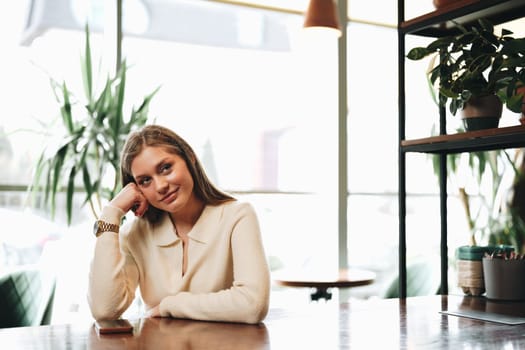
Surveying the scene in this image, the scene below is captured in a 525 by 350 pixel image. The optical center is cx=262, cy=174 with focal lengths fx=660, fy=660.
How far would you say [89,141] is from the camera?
3.72 m

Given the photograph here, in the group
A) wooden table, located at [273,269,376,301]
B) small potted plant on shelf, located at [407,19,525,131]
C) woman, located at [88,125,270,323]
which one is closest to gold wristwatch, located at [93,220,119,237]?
woman, located at [88,125,270,323]

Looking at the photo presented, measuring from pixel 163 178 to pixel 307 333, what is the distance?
2.37ft

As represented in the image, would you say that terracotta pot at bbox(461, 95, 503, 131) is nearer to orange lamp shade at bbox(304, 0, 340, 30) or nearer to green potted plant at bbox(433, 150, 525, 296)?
orange lamp shade at bbox(304, 0, 340, 30)

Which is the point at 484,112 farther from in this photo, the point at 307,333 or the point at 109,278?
the point at 109,278

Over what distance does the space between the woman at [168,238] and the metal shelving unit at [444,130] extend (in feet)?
2.34

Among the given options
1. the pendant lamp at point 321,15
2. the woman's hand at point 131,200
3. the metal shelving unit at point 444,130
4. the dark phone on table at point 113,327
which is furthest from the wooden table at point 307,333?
the pendant lamp at point 321,15

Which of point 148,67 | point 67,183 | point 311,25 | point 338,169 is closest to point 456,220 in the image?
point 338,169

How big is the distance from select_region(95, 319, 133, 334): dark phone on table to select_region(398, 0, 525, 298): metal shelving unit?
1.13m

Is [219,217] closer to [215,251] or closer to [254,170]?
[215,251]

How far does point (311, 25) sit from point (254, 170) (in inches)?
55.0

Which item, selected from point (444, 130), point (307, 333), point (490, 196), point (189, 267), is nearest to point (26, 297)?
point (189, 267)

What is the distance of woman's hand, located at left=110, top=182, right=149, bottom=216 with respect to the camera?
2117 millimetres

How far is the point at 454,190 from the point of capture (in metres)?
5.05

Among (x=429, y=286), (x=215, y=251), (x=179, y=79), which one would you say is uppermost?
(x=179, y=79)
